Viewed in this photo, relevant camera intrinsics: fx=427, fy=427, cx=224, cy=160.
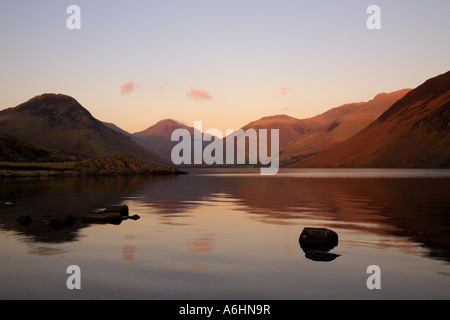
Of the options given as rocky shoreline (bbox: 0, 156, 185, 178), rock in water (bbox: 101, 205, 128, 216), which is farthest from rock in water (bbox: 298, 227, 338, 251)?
rocky shoreline (bbox: 0, 156, 185, 178)

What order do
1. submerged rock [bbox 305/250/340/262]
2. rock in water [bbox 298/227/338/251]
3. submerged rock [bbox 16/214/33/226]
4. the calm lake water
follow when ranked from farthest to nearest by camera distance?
submerged rock [bbox 16/214/33/226]
rock in water [bbox 298/227/338/251]
submerged rock [bbox 305/250/340/262]
the calm lake water

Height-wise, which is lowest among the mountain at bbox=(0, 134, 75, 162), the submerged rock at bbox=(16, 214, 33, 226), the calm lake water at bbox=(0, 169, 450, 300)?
the calm lake water at bbox=(0, 169, 450, 300)

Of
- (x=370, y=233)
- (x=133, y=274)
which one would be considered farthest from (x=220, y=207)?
(x=133, y=274)

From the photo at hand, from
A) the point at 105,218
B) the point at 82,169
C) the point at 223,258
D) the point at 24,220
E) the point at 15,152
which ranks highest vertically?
the point at 15,152

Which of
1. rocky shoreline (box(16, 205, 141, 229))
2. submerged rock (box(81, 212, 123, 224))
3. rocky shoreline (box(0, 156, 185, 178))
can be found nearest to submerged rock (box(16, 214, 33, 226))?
rocky shoreline (box(16, 205, 141, 229))

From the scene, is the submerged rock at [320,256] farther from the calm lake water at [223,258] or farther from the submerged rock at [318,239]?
the submerged rock at [318,239]

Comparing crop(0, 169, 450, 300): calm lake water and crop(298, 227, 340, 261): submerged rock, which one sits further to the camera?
crop(298, 227, 340, 261): submerged rock

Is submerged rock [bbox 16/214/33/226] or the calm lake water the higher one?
submerged rock [bbox 16/214/33/226]

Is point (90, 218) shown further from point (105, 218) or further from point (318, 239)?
point (318, 239)

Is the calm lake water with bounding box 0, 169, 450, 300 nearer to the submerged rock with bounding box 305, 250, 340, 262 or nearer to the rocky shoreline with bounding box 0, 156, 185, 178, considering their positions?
the submerged rock with bounding box 305, 250, 340, 262

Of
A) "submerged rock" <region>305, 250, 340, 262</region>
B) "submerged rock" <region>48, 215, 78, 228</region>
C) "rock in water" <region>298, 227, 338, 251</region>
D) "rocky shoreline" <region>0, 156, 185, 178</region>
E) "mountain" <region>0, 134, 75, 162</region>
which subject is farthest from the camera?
"mountain" <region>0, 134, 75, 162</region>

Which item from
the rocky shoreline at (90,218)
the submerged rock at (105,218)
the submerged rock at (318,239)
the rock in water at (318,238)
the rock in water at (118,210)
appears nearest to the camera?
the submerged rock at (318,239)

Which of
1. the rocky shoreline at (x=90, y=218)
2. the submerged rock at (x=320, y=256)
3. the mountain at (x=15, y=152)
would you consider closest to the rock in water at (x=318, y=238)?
the submerged rock at (x=320, y=256)

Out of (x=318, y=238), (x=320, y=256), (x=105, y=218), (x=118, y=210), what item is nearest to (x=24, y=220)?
(x=105, y=218)
